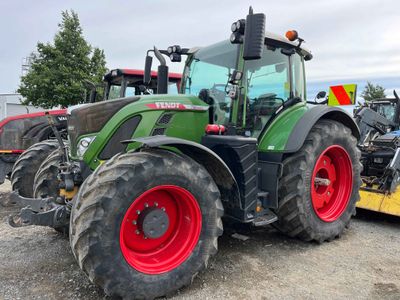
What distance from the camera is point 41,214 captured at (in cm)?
309

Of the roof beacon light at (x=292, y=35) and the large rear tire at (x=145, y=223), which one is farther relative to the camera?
the roof beacon light at (x=292, y=35)

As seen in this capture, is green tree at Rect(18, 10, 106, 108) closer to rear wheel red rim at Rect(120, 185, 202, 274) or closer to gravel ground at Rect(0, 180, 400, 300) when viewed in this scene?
gravel ground at Rect(0, 180, 400, 300)

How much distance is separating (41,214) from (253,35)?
2.38m

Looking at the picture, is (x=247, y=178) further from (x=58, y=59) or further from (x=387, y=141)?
(x=58, y=59)

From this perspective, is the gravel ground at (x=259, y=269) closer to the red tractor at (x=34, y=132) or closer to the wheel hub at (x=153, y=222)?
the wheel hub at (x=153, y=222)

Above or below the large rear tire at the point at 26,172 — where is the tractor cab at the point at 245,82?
above

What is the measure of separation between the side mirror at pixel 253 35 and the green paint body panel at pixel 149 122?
88 cm

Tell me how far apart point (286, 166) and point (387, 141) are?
3083mm

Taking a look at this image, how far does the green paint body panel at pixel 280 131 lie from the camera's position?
13.1 ft

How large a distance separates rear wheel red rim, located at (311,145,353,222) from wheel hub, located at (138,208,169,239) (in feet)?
6.88

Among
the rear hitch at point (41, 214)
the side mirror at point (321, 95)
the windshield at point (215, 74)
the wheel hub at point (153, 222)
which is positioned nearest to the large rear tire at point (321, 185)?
the side mirror at point (321, 95)

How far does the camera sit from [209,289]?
10.3 feet

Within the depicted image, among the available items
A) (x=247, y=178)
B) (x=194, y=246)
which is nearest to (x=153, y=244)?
(x=194, y=246)

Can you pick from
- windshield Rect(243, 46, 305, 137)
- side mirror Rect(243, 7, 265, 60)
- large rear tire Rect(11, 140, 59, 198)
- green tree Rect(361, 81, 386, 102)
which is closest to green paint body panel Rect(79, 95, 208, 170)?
windshield Rect(243, 46, 305, 137)
